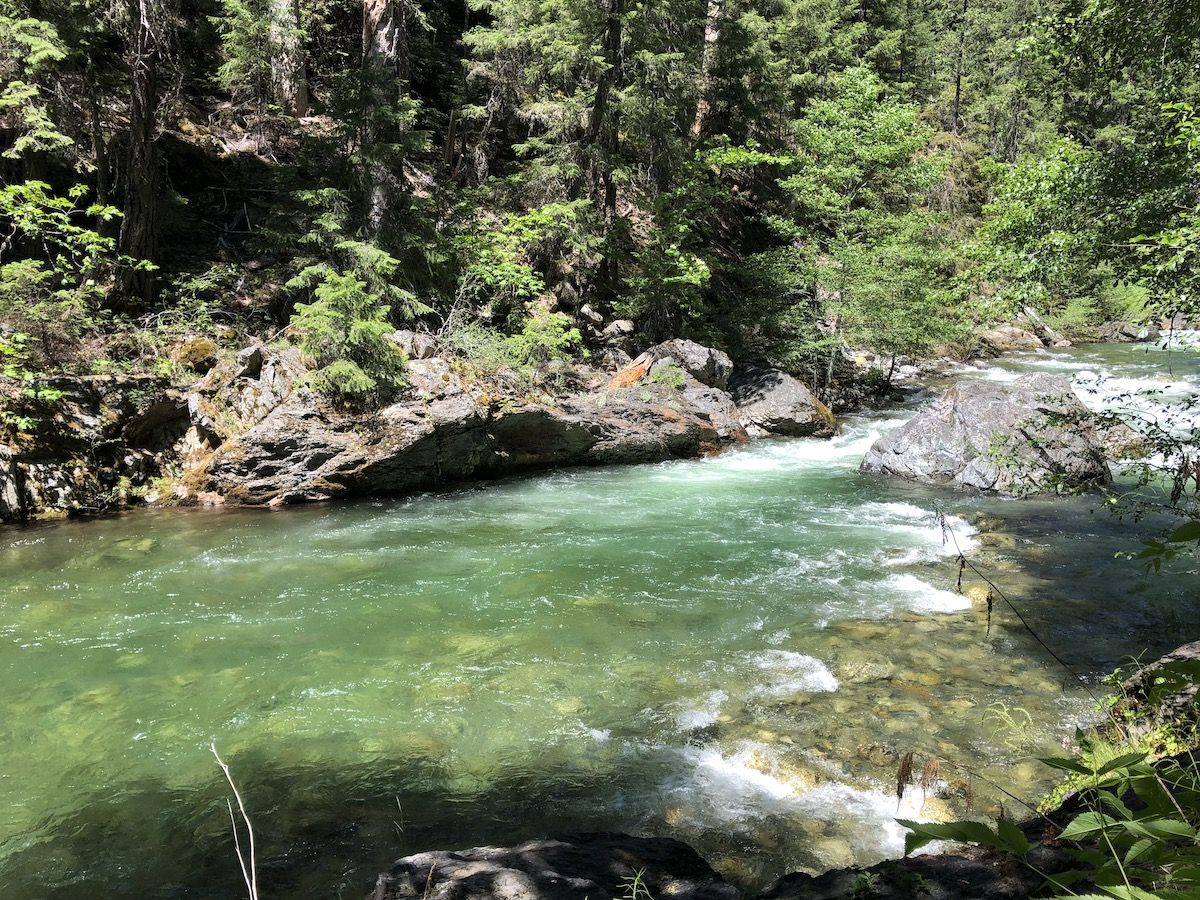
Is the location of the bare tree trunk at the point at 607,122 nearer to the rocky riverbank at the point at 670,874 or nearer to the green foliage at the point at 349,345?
the green foliage at the point at 349,345

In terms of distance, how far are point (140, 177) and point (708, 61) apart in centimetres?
1695

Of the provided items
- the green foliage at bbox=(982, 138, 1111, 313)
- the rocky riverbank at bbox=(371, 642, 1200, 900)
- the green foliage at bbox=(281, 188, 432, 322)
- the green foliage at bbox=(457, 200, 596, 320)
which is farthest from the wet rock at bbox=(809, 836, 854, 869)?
the green foliage at bbox=(457, 200, 596, 320)

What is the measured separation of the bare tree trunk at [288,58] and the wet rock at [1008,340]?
23.1 metres

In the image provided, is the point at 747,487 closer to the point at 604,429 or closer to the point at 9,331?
the point at 604,429

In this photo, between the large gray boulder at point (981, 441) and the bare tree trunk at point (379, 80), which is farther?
the bare tree trunk at point (379, 80)

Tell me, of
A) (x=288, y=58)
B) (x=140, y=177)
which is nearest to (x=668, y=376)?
(x=140, y=177)

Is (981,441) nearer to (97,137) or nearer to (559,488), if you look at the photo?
(559,488)

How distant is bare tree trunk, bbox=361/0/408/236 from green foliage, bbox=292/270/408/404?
330cm

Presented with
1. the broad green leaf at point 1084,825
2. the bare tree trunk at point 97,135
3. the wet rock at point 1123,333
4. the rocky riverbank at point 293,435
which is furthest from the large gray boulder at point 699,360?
the wet rock at point 1123,333

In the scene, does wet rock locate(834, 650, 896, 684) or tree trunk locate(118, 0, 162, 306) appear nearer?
wet rock locate(834, 650, 896, 684)

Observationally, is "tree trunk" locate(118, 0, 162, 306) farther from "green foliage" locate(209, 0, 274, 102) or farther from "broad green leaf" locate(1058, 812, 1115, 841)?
"broad green leaf" locate(1058, 812, 1115, 841)

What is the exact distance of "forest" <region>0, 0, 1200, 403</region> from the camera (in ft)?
26.9

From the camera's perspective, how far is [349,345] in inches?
423

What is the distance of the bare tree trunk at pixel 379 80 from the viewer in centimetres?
1306
